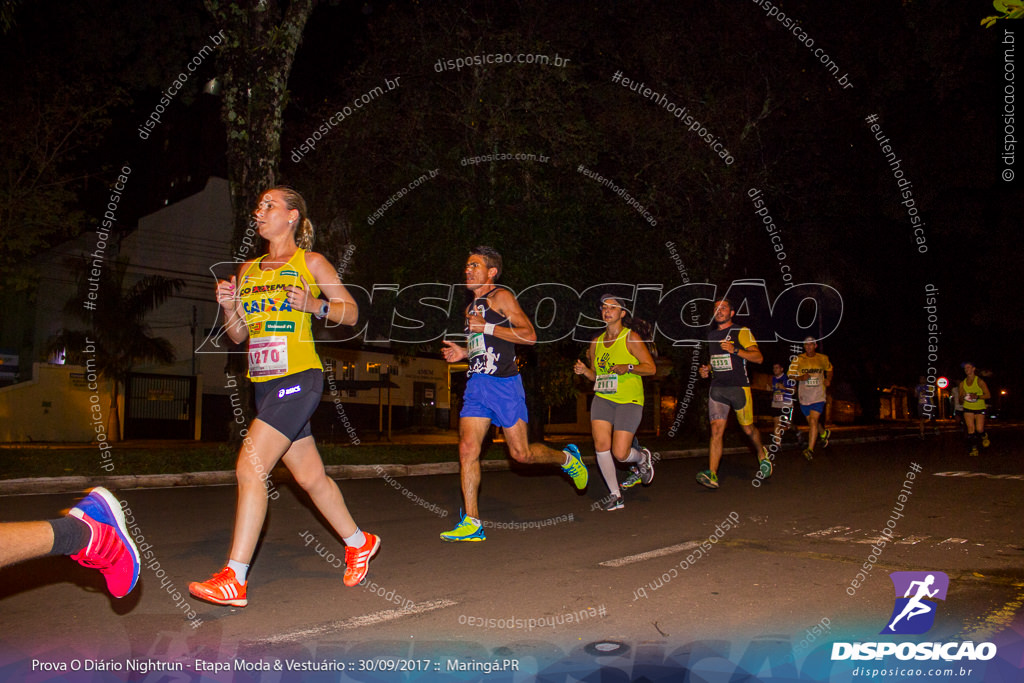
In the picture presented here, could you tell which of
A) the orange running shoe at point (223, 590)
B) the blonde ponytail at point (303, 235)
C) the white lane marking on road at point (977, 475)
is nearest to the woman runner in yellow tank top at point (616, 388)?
the blonde ponytail at point (303, 235)

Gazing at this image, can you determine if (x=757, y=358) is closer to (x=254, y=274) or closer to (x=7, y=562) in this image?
(x=254, y=274)

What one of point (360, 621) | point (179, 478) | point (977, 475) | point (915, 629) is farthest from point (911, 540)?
point (179, 478)

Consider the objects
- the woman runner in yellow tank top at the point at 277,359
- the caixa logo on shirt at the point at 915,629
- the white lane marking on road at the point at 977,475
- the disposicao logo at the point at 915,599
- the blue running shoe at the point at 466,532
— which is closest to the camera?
the caixa logo on shirt at the point at 915,629

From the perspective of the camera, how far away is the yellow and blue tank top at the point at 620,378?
7809mm

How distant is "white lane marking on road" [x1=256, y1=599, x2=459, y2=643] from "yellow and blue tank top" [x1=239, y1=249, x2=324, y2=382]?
49.1 inches

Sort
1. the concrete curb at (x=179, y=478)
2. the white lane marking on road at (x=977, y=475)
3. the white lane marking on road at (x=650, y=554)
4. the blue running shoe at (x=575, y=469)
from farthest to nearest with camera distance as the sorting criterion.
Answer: the white lane marking on road at (x=977, y=475) < the concrete curb at (x=179, y=478) < the blue running shoe at (x=575, y=469) < the white lane marking on road at (x=650, y=554)

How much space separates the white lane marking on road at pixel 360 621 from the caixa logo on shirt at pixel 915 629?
195 cm

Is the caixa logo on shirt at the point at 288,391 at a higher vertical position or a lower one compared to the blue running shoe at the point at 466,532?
higher

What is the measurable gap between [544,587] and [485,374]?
5.99ft

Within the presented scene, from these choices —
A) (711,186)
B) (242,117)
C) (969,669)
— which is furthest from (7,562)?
(711,186)

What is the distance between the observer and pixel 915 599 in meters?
4.26

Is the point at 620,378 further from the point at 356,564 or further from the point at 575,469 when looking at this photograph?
the point at 356,564

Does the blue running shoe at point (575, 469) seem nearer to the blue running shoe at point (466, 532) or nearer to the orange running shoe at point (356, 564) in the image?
the blue running shoe at point (466, 532)

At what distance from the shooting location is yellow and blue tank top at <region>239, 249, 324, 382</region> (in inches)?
170
